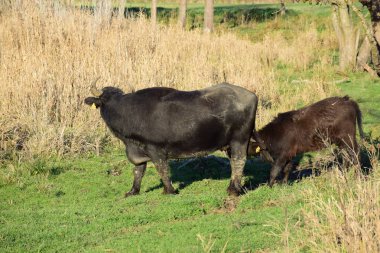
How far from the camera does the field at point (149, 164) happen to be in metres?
8.30

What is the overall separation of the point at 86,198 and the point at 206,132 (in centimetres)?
238

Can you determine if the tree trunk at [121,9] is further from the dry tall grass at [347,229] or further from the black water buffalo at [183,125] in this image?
the dry tall grass at [347,229]

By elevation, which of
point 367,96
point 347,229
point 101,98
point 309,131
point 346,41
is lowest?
point 367,96

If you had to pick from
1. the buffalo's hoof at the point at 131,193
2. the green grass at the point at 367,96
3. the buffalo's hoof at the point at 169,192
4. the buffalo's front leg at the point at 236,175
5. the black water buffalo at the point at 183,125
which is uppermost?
the black water buffalo at the point at 183,125

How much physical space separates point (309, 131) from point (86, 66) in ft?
24.7

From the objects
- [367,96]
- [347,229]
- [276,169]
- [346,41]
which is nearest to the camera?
[347,229]

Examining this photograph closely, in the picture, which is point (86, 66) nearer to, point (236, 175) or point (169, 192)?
point (169, 192)

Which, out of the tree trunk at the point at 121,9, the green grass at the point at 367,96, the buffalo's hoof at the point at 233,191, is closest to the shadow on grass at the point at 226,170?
the buffalo's hoof at the point at 233,191

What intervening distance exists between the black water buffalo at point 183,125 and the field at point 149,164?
0.66 meters

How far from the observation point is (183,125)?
1110 centimetres

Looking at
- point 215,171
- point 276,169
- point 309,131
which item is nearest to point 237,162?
point 276,169

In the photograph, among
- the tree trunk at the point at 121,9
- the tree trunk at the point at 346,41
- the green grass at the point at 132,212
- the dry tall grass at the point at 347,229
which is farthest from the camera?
the tree trunk at the point at 346,41

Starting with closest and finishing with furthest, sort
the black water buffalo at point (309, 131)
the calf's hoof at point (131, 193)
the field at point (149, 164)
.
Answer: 1. the field at point (149, 164)
2. the calf's hoof at point (131, 193)
3. the black water buffalo at point (309, 131)

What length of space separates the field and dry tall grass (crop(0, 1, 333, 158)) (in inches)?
1.9
